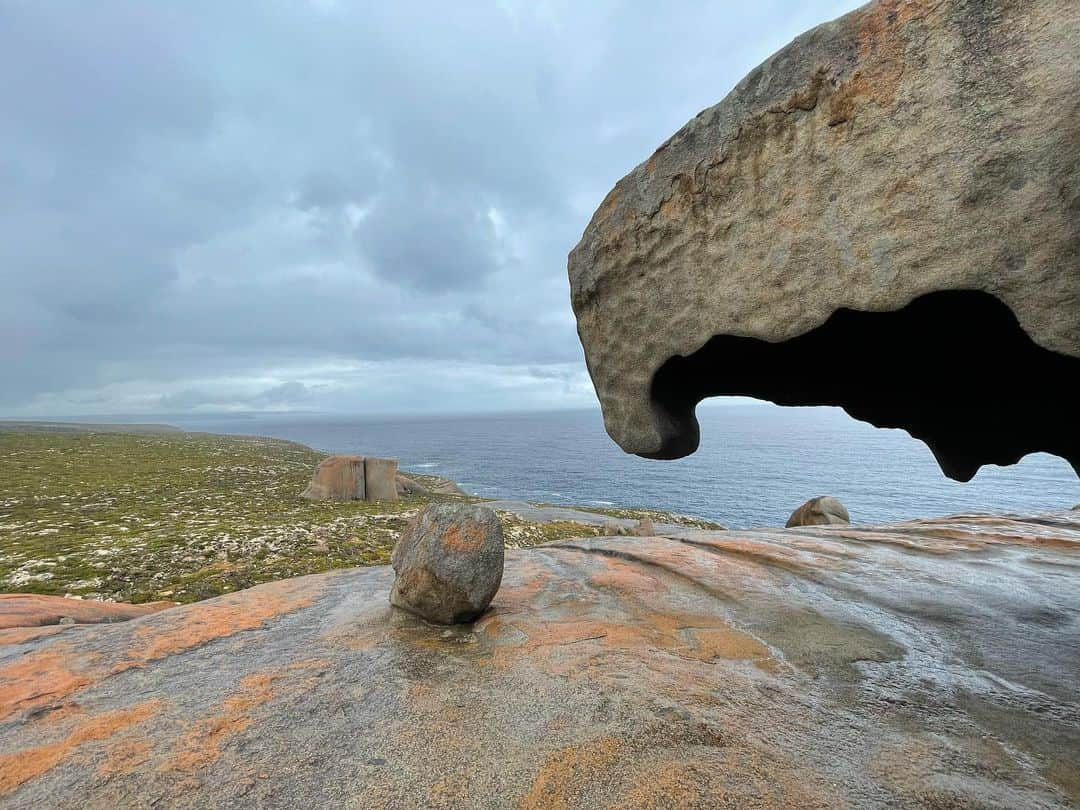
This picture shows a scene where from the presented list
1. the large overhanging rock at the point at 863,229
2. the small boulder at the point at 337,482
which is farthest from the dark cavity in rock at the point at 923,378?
the small boulder at the point at 337,482

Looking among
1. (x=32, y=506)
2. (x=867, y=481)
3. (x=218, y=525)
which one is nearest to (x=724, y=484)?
(x=867, y=481)

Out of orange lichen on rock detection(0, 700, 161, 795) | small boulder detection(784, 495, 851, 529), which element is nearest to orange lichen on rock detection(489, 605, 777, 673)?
orange lichen on rock detection(0, 700, 161, 795)

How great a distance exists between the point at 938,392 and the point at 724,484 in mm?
69096

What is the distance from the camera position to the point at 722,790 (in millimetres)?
3189

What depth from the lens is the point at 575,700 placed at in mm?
4297

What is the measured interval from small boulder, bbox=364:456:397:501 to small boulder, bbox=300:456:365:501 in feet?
1.37

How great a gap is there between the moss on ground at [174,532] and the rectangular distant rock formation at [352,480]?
1.58 meters

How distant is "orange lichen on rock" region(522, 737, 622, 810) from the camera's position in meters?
3.17

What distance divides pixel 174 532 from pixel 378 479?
48.4 ft

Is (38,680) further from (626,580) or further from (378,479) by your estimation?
(378,479)

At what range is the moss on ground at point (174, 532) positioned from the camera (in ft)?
42.7

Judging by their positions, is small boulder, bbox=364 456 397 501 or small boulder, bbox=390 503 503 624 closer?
small boulder, bbox=390 503 503 624

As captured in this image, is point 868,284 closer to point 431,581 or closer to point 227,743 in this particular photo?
point 431,581

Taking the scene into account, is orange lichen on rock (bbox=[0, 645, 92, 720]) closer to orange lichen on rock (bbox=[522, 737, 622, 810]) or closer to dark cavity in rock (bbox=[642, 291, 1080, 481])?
orange lichen on rock (bbox=[522, 737, 622, 810])
